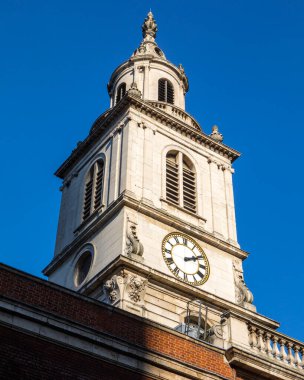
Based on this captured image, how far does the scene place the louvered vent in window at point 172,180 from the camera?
133 feet

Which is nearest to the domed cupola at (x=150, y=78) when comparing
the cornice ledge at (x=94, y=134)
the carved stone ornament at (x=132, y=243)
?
the cornice ledge at (x=94, y=134)

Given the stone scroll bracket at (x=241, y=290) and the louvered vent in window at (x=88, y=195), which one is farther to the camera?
the louvered vent in window at (x=88, y=195)

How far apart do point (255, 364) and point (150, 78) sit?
102 ft

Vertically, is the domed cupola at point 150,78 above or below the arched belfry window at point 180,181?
above

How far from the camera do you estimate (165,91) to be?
4925cm

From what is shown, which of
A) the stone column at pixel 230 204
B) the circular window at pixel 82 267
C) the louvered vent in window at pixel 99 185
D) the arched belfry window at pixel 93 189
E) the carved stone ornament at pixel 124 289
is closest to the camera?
the carved stone ornament at pixel 124 289

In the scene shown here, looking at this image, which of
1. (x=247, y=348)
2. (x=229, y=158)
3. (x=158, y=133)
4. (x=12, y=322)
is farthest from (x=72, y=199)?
(x=12, y=322)

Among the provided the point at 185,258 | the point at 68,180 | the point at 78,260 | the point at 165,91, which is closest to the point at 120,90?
the point at 165,91

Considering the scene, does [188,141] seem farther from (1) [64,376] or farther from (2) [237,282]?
(1) [64,376]

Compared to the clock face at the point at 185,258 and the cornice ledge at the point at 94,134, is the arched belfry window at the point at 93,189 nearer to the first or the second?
the cornice ledge at the point at 94,134

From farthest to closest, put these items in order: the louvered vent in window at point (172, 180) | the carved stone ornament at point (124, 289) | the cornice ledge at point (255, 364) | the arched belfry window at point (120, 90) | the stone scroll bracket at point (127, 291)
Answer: the arched belfry window at point (120, 90)
the louvered vent in window at point (172, 180)
the carved stone ornament at point (124, 289)
the stone scroll bracket at point (127, 291)
the cornice ledge at point (255, 364)

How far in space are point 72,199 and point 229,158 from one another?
9.79 meters

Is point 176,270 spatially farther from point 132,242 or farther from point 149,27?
point 149,27

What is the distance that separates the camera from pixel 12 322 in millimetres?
17266
